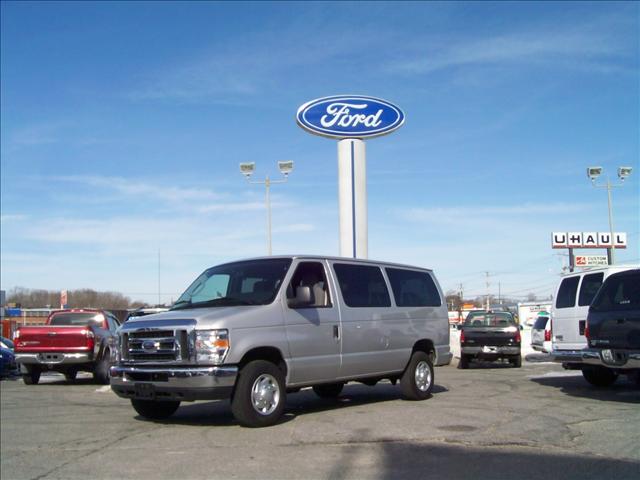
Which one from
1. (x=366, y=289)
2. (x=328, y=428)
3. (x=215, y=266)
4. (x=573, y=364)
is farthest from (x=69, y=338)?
(x=573, y=364)

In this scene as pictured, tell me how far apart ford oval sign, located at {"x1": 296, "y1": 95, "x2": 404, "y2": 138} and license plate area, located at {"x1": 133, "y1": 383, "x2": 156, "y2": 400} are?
1499 cm

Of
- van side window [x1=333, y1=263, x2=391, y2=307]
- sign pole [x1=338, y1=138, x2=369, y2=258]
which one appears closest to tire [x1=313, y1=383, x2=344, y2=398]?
van side window [x1=333, y1=263, x2=391, y2=307]

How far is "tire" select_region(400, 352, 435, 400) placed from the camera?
11.4 meters

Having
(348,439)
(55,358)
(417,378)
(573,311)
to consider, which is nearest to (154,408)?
(348,439)

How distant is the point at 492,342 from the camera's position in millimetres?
20328

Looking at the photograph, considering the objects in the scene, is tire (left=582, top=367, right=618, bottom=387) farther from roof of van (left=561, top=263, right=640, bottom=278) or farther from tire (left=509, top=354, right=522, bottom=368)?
tire (left=509, top=354, right=522, bottom=368)

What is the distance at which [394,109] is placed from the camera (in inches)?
903

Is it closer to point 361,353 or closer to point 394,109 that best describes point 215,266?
point 361,353

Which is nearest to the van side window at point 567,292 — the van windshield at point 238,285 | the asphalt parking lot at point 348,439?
the asphalt parking lot at point 348,439

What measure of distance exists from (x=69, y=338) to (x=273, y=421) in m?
8.68

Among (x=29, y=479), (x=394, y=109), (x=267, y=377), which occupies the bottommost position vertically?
(x=29, y=479)

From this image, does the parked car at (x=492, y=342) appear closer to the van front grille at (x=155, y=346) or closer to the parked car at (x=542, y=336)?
the parked car at (x=542, y=336)

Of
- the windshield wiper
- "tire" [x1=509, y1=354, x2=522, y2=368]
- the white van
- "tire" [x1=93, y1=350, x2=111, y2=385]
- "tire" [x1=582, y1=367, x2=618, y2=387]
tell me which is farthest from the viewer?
"tire" [x1=509, y1=354, x2=522, y2=368]

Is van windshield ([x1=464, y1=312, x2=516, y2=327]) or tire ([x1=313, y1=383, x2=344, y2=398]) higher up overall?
van windshield ([x1=464, y1=312, x2=516, y2=327])
